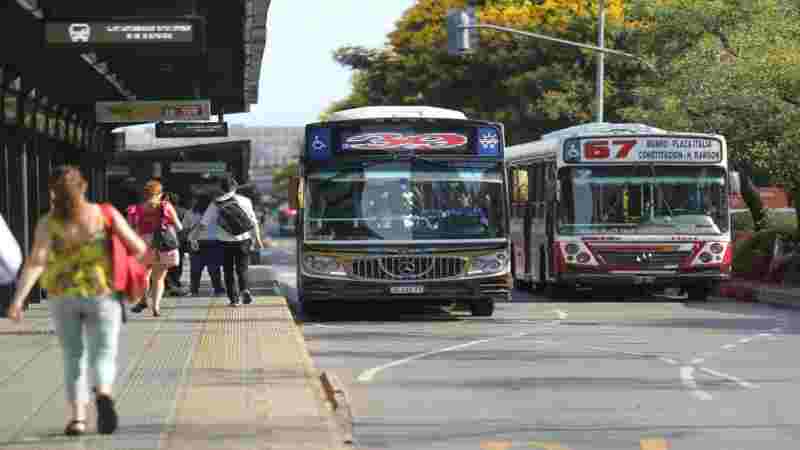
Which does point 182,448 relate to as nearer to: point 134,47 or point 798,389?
point 798,389

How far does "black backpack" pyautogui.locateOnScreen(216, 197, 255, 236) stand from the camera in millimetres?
24234

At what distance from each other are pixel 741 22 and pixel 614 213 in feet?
32.1

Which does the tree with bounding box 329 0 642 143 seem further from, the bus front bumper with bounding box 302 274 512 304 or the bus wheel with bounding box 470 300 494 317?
the bus front bumper with bounding box 302 274 512 304

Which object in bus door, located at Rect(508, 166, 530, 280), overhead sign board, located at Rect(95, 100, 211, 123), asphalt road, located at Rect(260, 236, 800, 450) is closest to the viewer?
asphalt road, located at Rect(260, 236, 800, 450)

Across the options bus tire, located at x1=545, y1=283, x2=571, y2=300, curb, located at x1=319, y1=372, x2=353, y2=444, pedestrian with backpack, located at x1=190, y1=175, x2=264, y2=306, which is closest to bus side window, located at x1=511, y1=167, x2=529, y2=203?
bus tire, located at x1=545, y1=283, x2=571, y2=300

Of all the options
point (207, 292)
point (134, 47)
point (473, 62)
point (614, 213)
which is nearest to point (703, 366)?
A: point (134, 47)

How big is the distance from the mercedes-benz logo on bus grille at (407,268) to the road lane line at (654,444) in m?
12.2

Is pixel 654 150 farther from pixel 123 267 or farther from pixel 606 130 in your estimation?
pixel 123 267

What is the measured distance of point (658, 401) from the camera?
1368 centimetres

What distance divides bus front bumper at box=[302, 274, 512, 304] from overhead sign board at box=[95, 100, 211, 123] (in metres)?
7.65

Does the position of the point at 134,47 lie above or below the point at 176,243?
above

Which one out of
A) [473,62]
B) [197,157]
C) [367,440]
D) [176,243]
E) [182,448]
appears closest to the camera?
[182,448]

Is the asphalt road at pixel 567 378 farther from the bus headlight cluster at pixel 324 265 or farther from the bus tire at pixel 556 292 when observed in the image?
the bus tire at pixel 556 292

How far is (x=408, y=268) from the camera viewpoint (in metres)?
23.6
